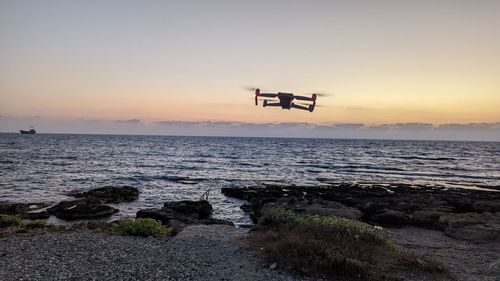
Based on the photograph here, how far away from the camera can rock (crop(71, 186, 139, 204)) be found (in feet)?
91.2

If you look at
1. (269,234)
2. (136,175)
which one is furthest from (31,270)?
(136,175)

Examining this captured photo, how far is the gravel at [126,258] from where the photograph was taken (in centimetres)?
929

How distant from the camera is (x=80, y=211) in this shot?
22.4 meters

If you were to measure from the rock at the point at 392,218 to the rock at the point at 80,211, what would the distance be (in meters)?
15.2

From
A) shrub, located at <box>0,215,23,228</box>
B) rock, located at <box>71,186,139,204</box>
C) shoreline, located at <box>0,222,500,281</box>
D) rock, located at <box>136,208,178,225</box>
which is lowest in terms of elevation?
rock, located at <box>71,186,139,204</box>

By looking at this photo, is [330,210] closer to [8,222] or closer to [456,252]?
[456,252]

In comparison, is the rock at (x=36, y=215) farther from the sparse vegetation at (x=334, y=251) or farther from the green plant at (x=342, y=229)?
the green plant at (x=342, y=229)

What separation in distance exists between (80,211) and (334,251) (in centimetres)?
1665

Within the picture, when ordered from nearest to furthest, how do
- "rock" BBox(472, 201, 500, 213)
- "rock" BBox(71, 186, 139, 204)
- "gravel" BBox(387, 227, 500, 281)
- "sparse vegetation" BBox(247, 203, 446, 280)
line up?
"sparse vegetation" BBox(247, 203, 446, 280), "gravel" BBox(387, 227, 500, 281), "rock" BBox(472, 201, 500, 213), "rock" BBox(71, 186, 139, 204)

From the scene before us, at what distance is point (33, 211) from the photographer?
2280cm

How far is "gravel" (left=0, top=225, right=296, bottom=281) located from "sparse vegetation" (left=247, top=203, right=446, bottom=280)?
678 millimetres

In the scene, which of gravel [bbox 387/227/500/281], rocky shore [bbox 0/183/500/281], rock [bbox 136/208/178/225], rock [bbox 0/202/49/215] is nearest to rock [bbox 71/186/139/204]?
rocky shore [bbox 0/183/500/281]

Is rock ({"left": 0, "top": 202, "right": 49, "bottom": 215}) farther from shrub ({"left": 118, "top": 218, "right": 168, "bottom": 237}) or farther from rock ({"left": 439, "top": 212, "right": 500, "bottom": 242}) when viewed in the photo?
rock ({"left": 439, "top": 212, "right": 500, "bottom": 242})

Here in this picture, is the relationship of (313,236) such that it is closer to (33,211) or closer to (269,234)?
(269,234)
